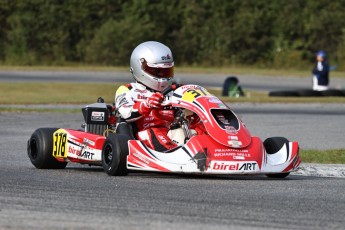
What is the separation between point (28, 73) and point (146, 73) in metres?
29.9

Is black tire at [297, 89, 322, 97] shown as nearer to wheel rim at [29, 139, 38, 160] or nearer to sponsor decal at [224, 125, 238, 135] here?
wheel rim at [29, 139, 38, 160]

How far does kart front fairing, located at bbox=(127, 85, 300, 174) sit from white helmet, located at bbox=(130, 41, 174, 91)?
978mm

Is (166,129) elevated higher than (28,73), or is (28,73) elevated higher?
(166,129)

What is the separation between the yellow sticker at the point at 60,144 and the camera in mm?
11344

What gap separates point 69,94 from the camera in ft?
102

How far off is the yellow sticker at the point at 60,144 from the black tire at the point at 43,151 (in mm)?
43

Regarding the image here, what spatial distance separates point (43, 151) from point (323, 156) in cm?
341

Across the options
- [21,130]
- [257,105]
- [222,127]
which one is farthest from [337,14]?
[222,127]

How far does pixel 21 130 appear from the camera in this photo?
1759 centimetres

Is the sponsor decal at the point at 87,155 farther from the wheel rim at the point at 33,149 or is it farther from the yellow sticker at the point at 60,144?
the wheel rim at the point at 33,149

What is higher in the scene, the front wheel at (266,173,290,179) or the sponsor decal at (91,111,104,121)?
the sponsor decal at (91,111,104,121)

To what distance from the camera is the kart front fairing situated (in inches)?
385

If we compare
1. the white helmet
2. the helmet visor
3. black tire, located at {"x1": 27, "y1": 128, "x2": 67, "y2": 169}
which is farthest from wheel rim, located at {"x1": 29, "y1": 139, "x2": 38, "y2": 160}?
the helmet visor

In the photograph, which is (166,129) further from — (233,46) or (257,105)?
(233,46)
